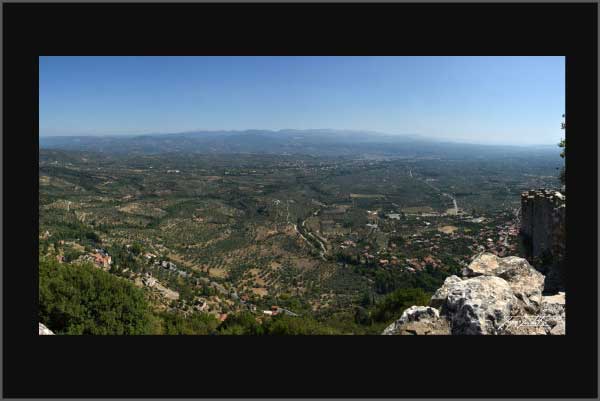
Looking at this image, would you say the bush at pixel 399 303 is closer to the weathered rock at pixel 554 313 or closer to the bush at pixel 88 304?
the weathered rock at pixel 554 313

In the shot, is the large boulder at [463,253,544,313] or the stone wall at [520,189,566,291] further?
the stone wall at [520,189,566,291]

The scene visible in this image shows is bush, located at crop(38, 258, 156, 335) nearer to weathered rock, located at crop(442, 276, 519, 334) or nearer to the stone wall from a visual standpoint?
weathered rock, located at crop(442, 276, 519, 334)

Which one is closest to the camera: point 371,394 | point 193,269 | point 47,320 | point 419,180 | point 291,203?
point 371,394

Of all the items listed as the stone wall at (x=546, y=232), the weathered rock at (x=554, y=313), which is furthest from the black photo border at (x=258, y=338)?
the stone wall at (x=546, y=232)

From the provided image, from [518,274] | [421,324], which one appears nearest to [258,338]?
[421,324]

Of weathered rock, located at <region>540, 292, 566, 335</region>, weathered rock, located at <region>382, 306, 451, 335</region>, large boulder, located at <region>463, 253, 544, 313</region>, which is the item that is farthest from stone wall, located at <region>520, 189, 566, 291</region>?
weathered rock, located at <region>382, 306, 451, 335</region>

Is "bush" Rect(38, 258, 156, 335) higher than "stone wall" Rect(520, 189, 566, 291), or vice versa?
"stone wall" Rect(520, 189, 566, 291)

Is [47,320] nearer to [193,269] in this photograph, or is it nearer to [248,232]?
[193,269]
